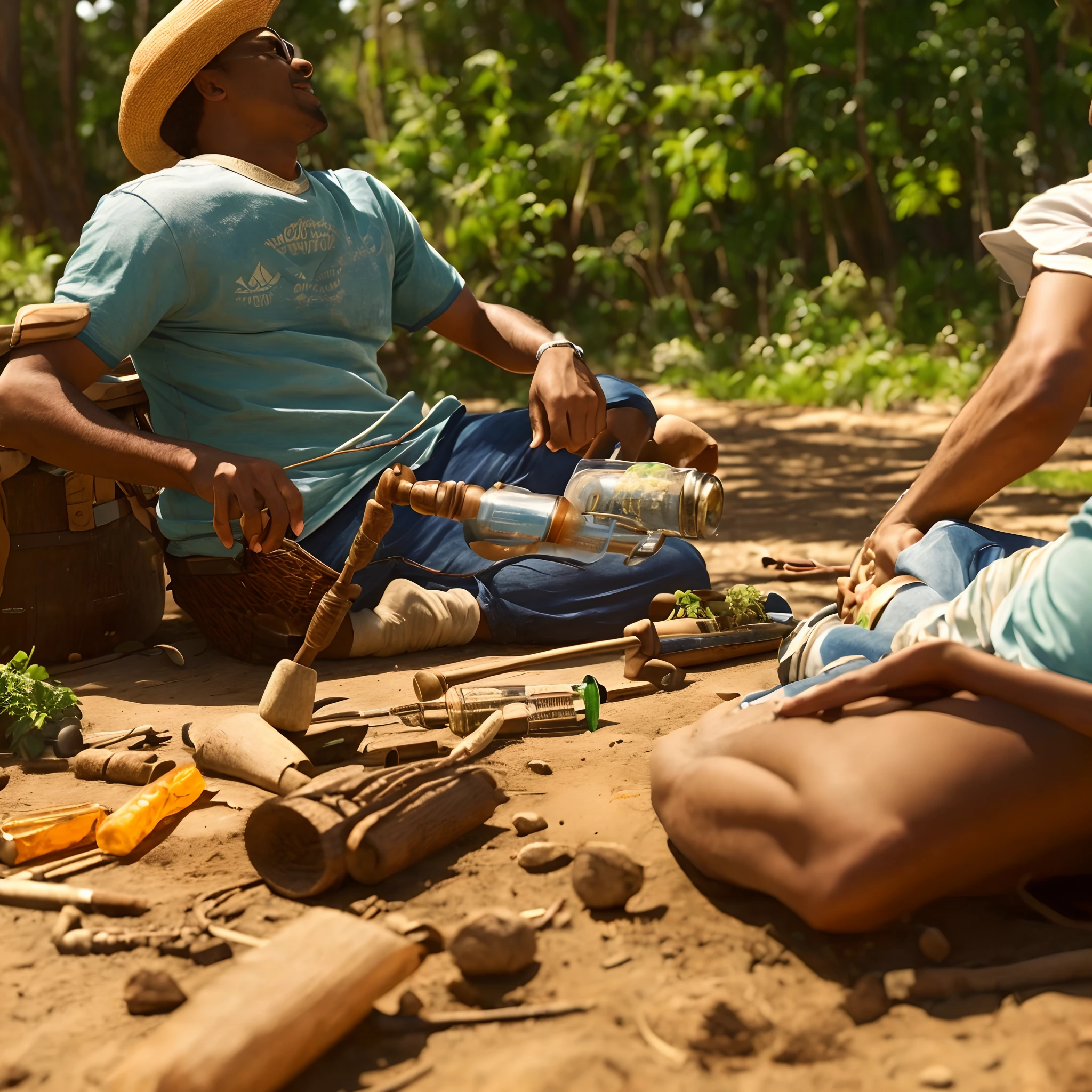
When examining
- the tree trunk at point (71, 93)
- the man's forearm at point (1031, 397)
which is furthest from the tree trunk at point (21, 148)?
the man's forearm at point (1031, 397)

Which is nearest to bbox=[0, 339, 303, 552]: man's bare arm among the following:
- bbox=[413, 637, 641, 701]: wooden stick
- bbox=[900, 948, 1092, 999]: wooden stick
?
bbox=[413, 637, 641, 701]: wooden stick

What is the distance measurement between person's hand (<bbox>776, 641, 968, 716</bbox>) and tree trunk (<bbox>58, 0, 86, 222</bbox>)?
11044 mm

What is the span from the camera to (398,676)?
3457 millimetres

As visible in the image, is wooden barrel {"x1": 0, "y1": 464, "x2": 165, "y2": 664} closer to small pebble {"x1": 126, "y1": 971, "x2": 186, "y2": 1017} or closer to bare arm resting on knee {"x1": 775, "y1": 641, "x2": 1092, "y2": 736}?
small pebble {"x1": 126, "y1": 971, "x2": 186, "y2": 1017}

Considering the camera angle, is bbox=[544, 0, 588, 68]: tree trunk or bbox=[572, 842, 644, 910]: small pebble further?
bbox=[544, 0, 588, 68]: tree trunk

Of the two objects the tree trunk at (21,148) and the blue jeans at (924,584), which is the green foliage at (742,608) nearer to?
the blue jeans at (924,584)

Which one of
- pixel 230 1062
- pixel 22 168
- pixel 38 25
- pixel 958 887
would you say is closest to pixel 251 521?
pixel 230 1062

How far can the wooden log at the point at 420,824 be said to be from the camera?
2027 mm

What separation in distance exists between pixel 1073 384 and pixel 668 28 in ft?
35.6

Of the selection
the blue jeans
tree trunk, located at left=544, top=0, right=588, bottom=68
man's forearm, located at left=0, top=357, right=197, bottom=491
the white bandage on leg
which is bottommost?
the white bandage on leg

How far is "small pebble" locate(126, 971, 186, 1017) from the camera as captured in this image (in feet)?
5.71

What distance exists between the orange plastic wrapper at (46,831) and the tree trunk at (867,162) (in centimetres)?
912

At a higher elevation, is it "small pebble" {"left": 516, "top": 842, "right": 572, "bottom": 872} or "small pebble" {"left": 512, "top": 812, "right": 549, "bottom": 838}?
"small pebble" {"left": 516, "top": 842, "right": 572, "bottom": 872}

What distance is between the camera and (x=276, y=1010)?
154 centimetres
